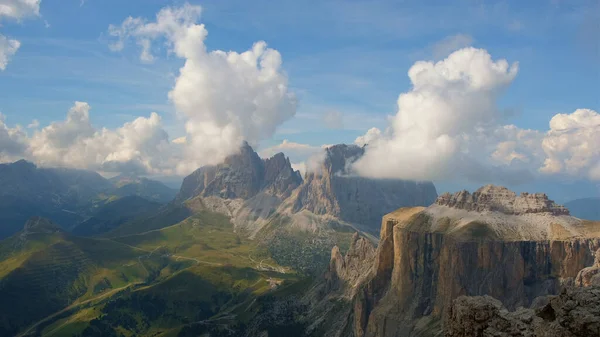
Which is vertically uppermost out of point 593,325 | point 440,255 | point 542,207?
point 542,207

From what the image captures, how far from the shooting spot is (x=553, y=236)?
595 feet

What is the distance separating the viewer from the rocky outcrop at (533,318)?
977 inches

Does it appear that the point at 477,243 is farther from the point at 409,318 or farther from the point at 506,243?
the point at 409,318

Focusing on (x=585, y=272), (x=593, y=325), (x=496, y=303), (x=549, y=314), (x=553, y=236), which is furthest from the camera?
(x=553, y=236)

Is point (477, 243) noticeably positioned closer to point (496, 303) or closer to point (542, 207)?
point (542, 207)

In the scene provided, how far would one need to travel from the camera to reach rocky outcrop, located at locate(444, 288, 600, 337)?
24828 millimetres

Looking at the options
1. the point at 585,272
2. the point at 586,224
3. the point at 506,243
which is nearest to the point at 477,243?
the point at 506,243

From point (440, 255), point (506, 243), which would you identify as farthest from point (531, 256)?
point (440, 255)

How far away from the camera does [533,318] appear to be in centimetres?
2838

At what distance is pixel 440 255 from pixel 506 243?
26.0 m

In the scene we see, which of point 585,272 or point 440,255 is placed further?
point 440,255

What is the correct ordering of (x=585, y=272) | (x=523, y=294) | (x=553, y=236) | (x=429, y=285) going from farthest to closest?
1. (x=429, y=285)
2. (x=553, y=236)
3. (x=523, y=294)
4. (x=585, y=272)

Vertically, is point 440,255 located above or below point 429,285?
above

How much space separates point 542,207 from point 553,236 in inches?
863
